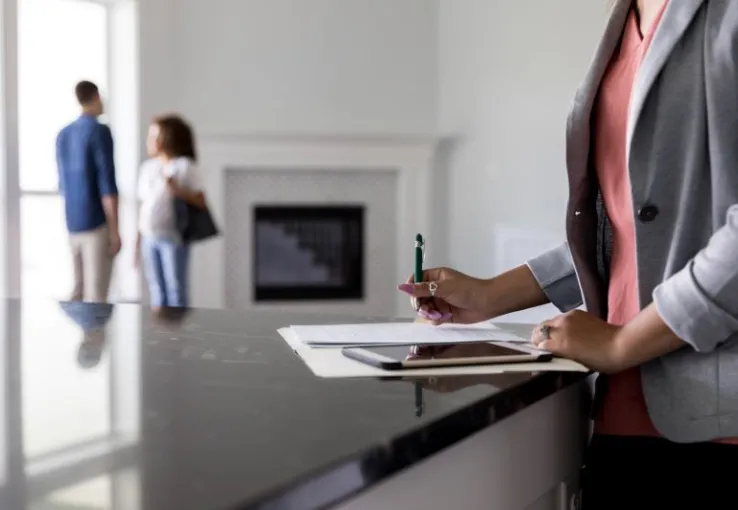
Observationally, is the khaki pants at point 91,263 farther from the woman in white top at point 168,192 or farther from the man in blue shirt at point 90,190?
the woman in white top at point 168,192

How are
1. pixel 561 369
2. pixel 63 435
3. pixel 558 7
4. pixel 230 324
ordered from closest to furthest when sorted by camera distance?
pixel 63 435 → pixel 561 369 → pixel 230 324 → pixel 558 7

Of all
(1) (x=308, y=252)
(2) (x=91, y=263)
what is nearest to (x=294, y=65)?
(1) (x=308, y=252)

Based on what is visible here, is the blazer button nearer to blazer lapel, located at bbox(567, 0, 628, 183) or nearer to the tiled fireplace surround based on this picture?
blazer lapel, located at bbox(567, 0, 628, 183)

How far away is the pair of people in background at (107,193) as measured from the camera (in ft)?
13.3

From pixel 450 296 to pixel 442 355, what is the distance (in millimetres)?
239

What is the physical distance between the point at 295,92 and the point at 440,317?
4065 millimetres

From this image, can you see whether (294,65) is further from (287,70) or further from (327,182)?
(327,182)

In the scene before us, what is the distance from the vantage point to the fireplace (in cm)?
510

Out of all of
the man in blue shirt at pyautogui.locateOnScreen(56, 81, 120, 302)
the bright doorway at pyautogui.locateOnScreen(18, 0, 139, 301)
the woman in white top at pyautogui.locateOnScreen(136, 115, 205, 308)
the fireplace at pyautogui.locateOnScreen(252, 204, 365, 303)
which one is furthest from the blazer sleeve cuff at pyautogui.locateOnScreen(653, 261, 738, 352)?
the fireplace at pyautogui.locateOnScreen(252, 204, 365, 303)

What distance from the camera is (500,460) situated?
0.83 m

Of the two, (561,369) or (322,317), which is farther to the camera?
(322,317)

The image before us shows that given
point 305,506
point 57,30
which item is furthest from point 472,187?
point 305,506

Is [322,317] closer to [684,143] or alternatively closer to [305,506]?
[684,143]

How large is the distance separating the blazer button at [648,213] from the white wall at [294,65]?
4.15 m
